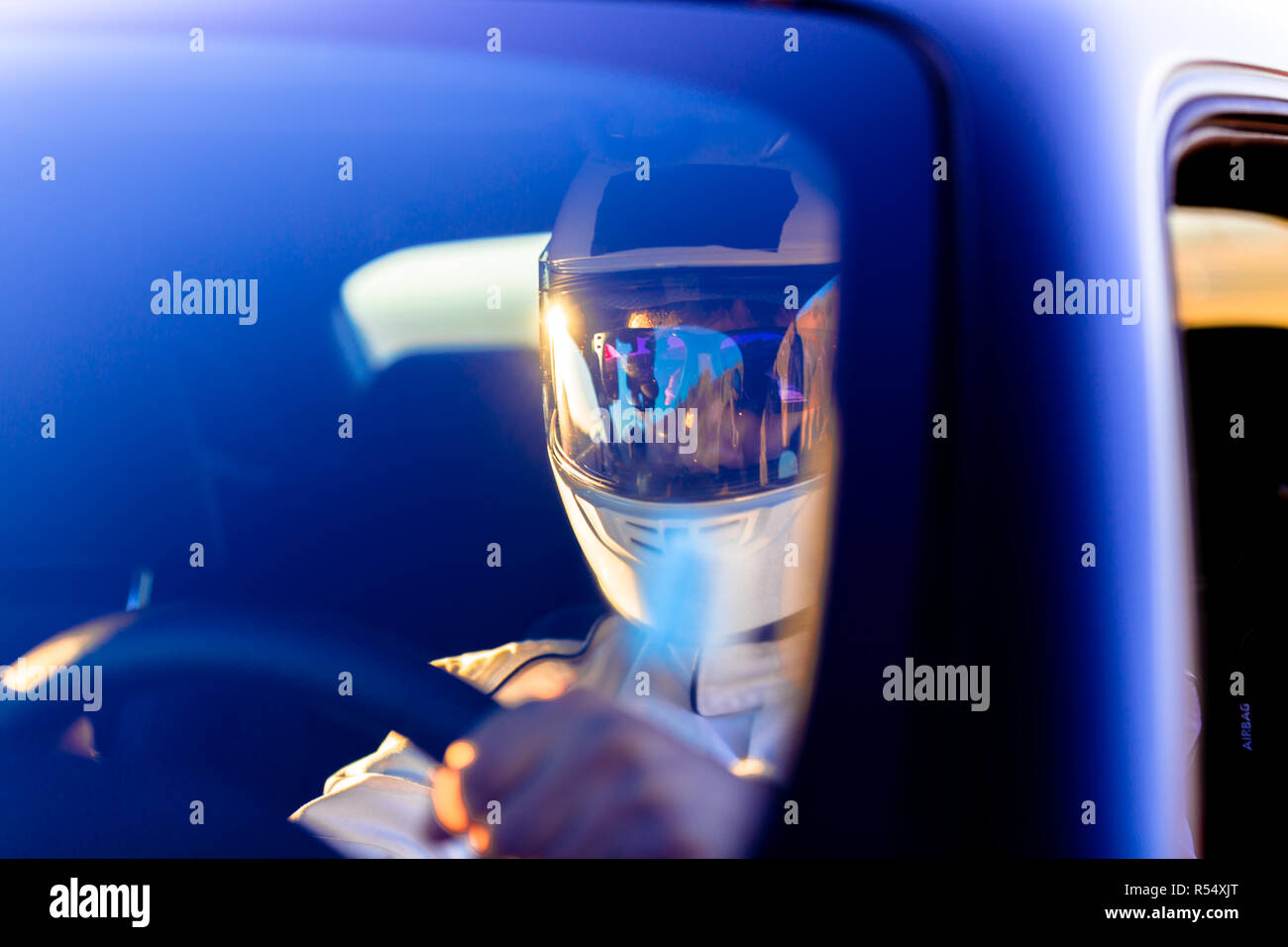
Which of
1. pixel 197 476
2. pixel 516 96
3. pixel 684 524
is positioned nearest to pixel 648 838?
pixel 684 524

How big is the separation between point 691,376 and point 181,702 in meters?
0.90

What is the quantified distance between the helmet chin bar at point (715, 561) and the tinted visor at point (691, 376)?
0.03 m

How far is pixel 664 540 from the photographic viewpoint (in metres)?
1.13

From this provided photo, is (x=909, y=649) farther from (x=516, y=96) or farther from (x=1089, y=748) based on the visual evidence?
(x=516, y=96)

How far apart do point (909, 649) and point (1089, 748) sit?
0.94ft

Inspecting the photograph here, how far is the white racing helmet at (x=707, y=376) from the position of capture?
1101 millimetres

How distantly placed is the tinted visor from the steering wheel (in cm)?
42

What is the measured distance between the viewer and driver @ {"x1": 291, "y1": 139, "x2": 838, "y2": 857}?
3.62 feet

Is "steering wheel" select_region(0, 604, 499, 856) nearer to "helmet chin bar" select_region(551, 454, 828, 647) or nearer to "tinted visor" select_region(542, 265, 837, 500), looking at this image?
"helmet chin bar" select_region(551, 454, 828, 647)
